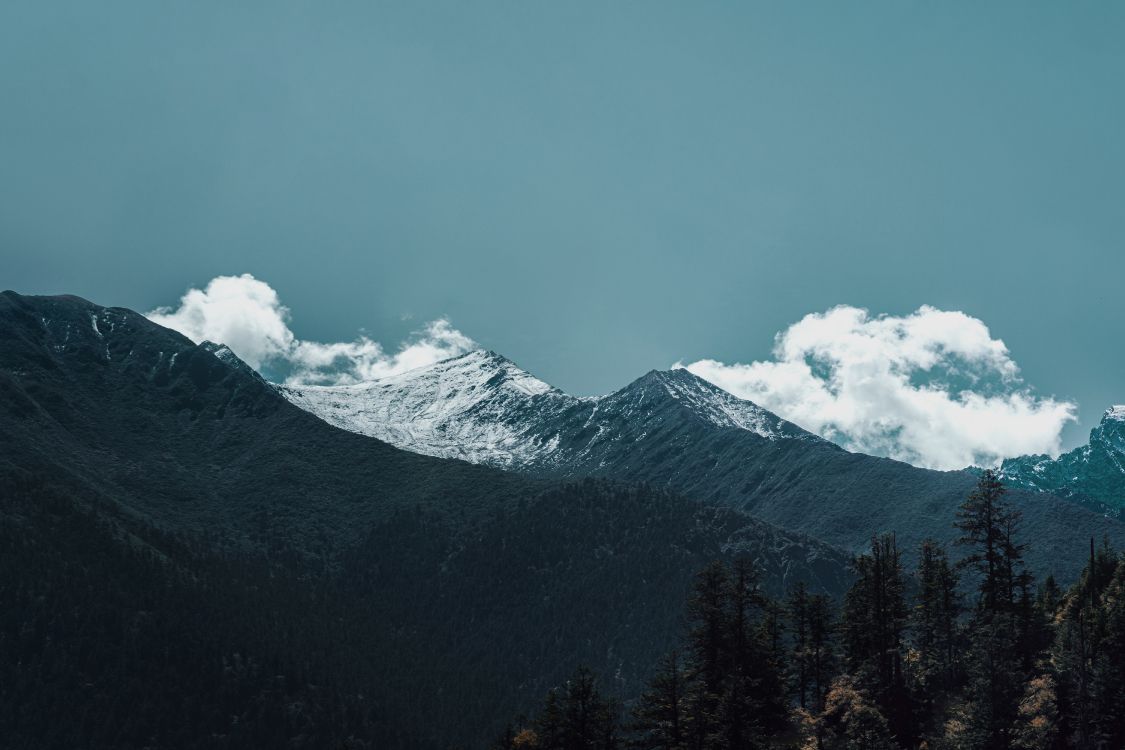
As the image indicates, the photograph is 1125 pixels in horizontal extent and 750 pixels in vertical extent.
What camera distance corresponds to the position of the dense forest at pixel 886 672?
5422cm

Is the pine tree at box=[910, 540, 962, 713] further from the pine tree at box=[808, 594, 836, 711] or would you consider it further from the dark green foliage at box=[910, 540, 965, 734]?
the pine tree at box=[808, 594, 836, 711]

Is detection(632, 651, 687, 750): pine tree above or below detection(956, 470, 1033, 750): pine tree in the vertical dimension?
below

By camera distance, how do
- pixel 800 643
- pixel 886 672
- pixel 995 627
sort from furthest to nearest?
pixel 800 643 < pixel 886 672 < pixel 995 627

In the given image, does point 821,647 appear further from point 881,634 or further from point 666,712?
point 666,712

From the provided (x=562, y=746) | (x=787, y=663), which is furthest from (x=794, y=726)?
(x=562, y=746)

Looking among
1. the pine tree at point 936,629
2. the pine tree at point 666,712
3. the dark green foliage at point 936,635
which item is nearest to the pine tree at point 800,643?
the dark green foliage at point 936,635

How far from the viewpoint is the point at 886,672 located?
209ft

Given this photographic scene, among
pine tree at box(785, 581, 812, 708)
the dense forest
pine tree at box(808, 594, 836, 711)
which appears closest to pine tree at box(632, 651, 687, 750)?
the dense forest

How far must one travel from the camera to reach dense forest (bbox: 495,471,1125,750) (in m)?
54.2

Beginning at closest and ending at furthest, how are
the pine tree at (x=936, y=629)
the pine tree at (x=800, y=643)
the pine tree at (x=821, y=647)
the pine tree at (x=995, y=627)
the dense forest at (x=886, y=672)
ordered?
the dense forest at (x=886, y=672), the pine tree at (x=995, y=627), the pine tree at (x=936, y=629), the pine tree at (x=821, y=647), the pine tree at (x=800, y=643)

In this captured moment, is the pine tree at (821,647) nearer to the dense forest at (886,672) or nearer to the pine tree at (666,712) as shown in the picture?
the dense forest at (886,672)

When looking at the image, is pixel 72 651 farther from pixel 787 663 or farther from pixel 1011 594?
pixel 1011 594

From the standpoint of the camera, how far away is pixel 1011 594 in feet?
229

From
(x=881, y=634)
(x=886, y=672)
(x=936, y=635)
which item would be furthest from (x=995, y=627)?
(x=936, y=635)
